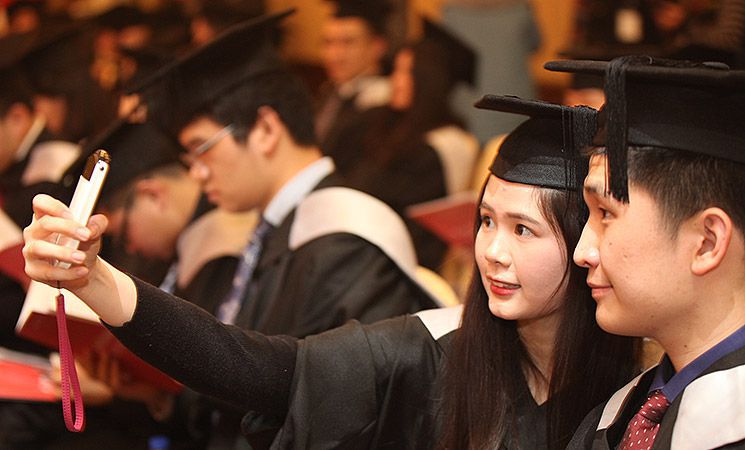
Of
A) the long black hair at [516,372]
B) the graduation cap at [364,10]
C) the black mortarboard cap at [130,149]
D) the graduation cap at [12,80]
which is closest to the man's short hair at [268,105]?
the black mortarboard cap at [130,149]

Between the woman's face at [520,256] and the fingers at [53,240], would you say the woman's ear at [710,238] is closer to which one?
the woman's face at [520,256]

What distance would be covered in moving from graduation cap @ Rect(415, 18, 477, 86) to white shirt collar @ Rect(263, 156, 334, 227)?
298 cm

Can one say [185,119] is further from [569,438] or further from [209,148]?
[569,438]

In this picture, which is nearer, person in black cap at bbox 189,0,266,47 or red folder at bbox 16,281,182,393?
red folder at bbox 16,281,182,393

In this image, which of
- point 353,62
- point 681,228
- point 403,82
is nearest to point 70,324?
point 681,228

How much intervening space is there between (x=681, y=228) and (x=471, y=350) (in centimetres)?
60

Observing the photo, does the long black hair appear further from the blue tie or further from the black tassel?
the blue tie

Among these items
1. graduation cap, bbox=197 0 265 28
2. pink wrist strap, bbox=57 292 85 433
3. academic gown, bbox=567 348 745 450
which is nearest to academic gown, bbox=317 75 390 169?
graduation cap, bbox=197 0 265 28

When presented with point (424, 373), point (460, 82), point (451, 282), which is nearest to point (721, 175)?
point (424, 373)

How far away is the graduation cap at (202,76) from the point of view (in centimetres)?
297

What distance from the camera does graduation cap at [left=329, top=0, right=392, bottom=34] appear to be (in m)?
6.81

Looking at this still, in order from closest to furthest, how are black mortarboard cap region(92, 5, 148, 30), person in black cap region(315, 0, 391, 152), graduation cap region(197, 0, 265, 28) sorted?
graduation cap region(197, 0, 265, 28)
person in black cap region(315, 0, 391, 152)
black mortarboard cap region(92, 5, 148, 30)

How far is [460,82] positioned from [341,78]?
47.0 inches

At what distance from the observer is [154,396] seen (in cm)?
328
